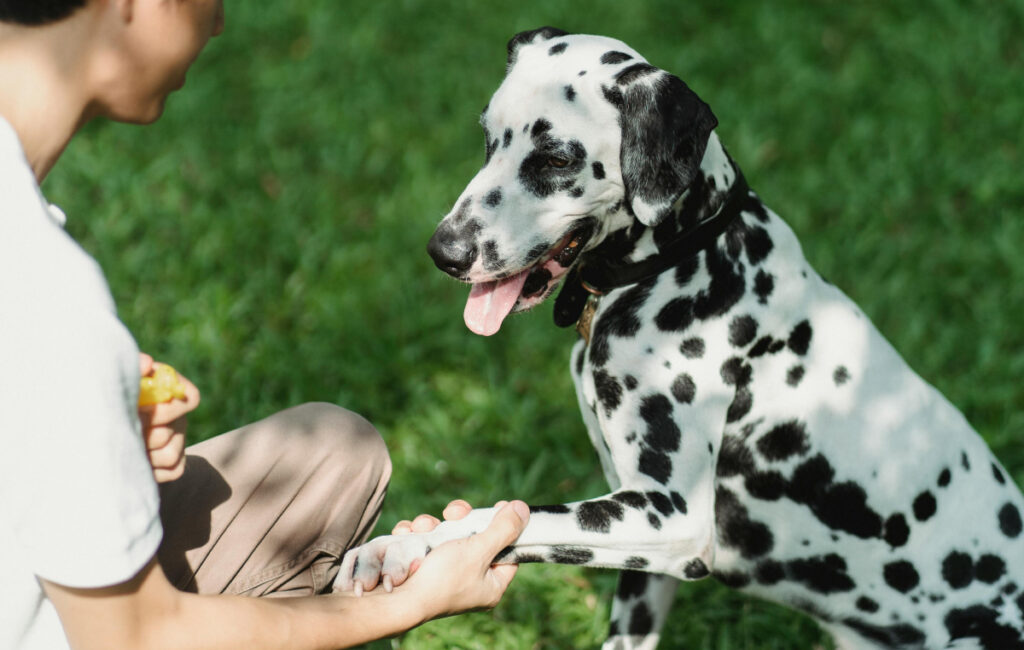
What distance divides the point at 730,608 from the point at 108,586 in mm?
2687

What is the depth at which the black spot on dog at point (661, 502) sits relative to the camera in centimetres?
272

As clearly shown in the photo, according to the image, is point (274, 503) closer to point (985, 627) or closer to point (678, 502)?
point (678, 502)

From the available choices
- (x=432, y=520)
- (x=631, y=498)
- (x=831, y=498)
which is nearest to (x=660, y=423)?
(x=631, y=498)

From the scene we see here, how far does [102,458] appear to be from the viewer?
158 centimetres

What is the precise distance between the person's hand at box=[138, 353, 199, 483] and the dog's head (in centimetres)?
106

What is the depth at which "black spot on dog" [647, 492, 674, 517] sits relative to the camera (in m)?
2.72

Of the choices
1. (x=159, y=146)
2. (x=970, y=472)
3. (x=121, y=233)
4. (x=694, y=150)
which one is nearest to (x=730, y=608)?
(x=970, y=472)

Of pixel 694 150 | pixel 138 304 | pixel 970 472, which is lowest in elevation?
Answer: pixel 138 304

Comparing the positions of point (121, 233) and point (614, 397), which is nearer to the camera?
point (614, 397)

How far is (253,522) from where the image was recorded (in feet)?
8.15

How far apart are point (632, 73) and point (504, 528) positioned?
1233 millimetres

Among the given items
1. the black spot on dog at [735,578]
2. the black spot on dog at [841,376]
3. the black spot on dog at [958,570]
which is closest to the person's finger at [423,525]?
the black spot on dog at [735,578]

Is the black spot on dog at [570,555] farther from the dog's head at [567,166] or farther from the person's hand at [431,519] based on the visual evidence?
the dog's head at [567,166]

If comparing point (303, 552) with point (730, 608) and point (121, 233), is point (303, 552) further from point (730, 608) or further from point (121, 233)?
point (121, 233)
